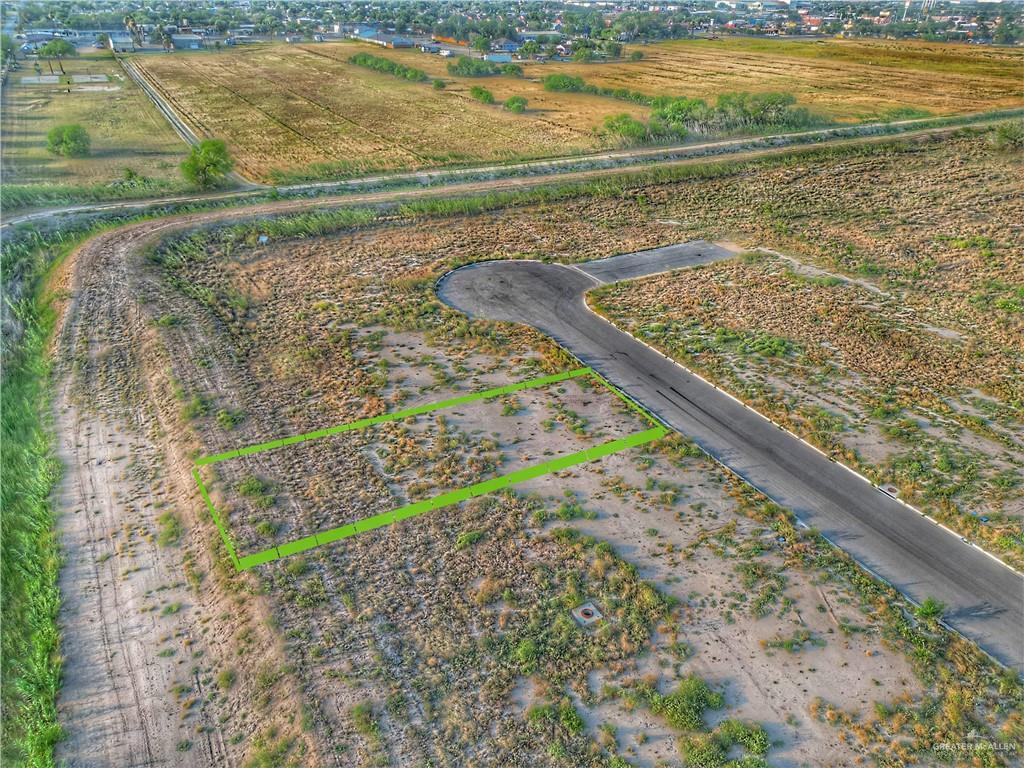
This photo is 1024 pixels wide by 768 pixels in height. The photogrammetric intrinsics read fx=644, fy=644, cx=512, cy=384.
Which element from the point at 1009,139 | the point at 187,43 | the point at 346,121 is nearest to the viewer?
the point at 1009,139

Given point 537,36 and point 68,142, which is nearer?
point 68,142

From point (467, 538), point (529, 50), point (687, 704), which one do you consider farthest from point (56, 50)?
point (687, 704)

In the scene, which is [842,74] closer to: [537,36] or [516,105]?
[537,36]

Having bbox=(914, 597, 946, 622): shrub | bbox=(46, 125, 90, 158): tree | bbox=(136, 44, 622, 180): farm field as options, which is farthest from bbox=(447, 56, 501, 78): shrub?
bbox=(914, 597, 946, 622): shrub

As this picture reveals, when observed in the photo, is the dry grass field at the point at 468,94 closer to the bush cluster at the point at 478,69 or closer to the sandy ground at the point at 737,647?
the bush cluster at the point at 478,69

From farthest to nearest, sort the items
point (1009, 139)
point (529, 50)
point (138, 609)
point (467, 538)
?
point (529, 50), point (1009, 139), point (467, 538), point (138, 609)

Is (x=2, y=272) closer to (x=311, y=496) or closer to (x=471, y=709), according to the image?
(x=311, y=496)

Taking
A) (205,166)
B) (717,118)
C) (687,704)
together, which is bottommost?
(687,704)
